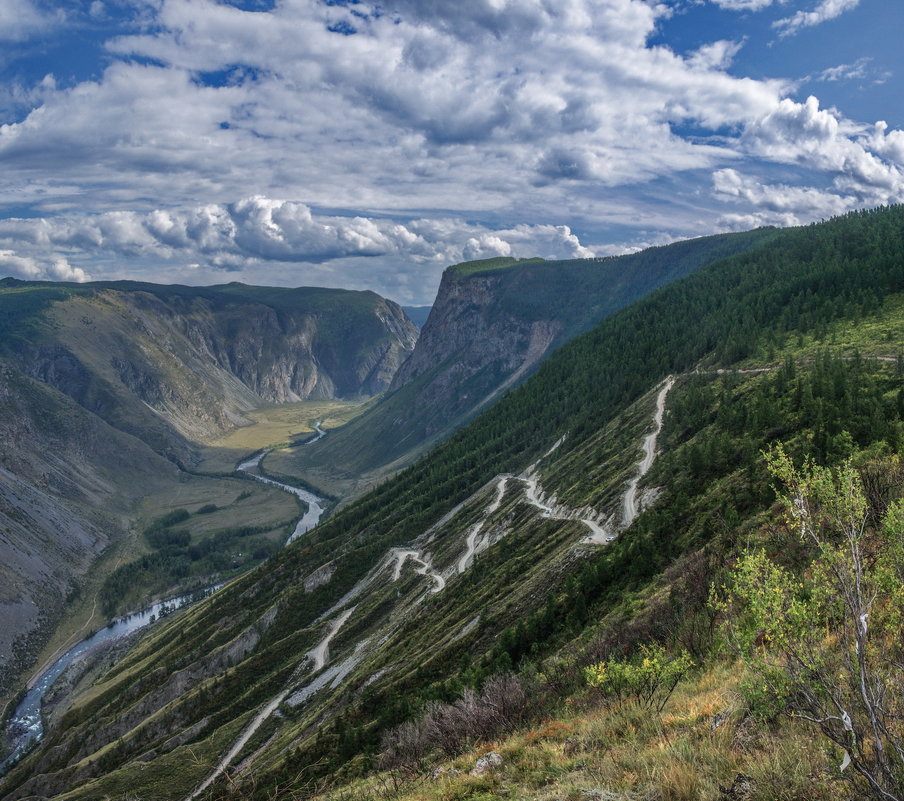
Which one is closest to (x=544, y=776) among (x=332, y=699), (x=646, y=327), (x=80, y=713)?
(x=332, y=699)

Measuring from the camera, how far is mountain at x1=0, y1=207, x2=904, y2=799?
117 ft

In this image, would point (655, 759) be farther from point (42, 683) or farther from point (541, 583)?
point (42, 683)

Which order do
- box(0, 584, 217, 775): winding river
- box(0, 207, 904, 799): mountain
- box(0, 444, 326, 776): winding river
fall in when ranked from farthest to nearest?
1. box(0, 584, 217, 775): winding river
2. box(0, 444, 326, 776): winding river
3. box(0, 207, 904, 799): mountain

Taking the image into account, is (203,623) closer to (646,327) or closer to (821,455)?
(821,455)

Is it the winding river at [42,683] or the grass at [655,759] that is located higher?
the grass at [655,759]

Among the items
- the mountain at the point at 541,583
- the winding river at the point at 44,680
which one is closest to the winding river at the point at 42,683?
the winding river at the point at 44,680

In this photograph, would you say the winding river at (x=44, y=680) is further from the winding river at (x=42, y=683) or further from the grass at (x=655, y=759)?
the grass at (x=655, y=759)

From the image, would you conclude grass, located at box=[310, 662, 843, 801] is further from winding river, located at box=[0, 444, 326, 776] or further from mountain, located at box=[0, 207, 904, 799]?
winding river, located at box=[0, 444, 326, 776]

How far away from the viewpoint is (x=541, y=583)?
77500 mm

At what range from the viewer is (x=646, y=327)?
199375 mm

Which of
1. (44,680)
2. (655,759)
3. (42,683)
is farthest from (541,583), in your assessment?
(44,680)

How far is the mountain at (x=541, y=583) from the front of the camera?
35.8m

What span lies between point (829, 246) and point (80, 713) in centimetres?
22409

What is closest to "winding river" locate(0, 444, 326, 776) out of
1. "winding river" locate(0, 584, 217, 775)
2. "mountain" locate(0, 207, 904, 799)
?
"winding river" locate(0, 584, 217, 775)
